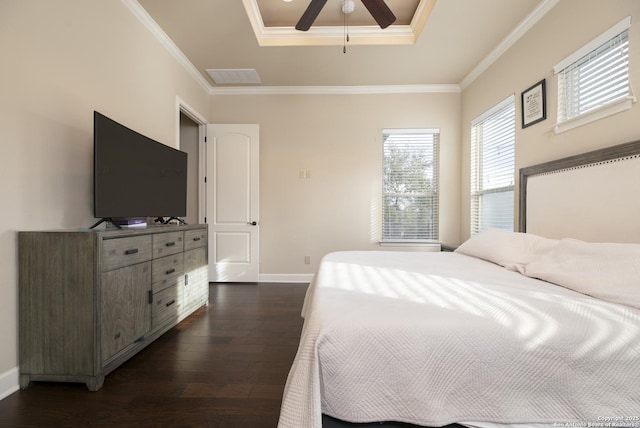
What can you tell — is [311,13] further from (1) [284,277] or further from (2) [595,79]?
(1) [284,277]

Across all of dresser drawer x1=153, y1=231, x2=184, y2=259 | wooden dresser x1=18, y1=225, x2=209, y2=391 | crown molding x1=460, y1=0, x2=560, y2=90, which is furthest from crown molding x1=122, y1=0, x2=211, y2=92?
crown molding x1=460, y1=0, x2=560, y2=90

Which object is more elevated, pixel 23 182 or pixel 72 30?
pixel 72 30

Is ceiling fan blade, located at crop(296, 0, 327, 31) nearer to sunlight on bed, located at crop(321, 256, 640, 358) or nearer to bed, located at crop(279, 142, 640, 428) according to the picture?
sunlight on bed, located at crop(321, 256, 640, 358)

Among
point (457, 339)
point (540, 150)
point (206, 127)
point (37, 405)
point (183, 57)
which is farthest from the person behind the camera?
point (206, 127)

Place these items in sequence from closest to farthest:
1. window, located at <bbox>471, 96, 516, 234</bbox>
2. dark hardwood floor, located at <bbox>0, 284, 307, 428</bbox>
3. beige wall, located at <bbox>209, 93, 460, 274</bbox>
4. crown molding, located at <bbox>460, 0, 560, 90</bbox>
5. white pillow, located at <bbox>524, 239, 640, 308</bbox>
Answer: white pillow, located at <bbox>524, 239, 640, 308</bbox> → dark hardwood floor, located at <bbox>0, 284, 307, 428</bbox> → crown molding, located at <bbox>460, 0, 560, 90</bbox> → window, located at <bbox>471, 96, 516, 234</bbox> → beige wall, located at <bbox>209, 93, 460, 274</bbox>

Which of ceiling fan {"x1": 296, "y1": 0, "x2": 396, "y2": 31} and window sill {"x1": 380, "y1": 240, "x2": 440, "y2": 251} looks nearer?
A: ceiling fan {"x1": 296, "y1": 0, "x2": 396, "y2": 31}

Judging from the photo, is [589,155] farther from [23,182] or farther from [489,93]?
[23,182]

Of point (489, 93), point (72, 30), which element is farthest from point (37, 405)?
point (489, 93)

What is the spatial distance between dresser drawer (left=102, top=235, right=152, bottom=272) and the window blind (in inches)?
129

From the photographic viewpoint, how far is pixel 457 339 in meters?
0.87

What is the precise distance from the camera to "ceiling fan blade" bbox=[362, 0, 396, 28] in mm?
1962

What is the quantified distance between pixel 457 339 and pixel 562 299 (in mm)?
624

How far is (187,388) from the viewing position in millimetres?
1550

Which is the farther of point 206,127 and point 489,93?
point 206,127
